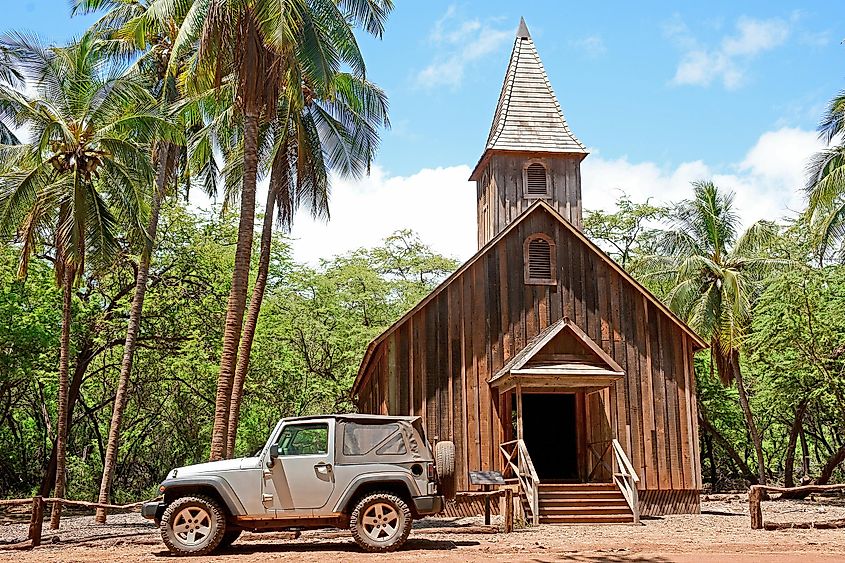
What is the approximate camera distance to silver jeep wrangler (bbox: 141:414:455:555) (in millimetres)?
12516

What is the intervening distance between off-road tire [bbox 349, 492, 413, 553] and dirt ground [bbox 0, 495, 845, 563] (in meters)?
0.21

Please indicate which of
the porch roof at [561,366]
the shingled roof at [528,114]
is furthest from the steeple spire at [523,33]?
the porch roof at [561,366]

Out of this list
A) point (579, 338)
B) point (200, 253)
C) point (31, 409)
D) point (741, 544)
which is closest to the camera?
point (741, 544)

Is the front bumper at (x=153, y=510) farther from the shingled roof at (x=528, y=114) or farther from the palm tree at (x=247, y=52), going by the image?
the shingled roof at (x=528, y=114)

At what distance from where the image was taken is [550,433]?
23766mm

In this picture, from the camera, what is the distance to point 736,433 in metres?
38.2

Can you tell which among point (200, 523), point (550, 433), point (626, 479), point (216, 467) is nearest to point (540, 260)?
point (550, 433)

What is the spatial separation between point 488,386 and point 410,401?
6.13ft

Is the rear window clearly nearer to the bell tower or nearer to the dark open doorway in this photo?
the dark open doorway

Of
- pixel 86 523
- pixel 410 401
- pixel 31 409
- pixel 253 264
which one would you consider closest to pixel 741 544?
pixel 410 401

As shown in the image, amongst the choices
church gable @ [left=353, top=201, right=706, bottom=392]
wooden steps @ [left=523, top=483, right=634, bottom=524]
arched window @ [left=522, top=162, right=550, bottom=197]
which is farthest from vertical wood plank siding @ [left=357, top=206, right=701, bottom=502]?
arched window @ [left=522, top=162, right=550, bottom=197]

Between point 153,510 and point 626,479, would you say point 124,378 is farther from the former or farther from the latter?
point 626,479

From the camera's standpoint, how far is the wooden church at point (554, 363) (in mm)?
19531

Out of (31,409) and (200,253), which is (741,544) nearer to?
(200,253)
